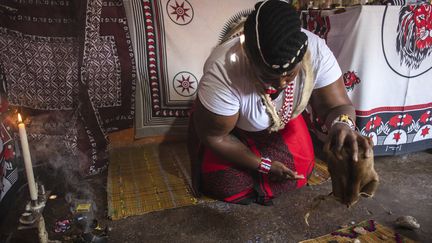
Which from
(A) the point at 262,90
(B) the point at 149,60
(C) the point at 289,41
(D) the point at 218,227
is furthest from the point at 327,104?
(B) the point at 149,60

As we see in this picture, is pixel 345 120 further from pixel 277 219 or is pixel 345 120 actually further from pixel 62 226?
pixel 62 226

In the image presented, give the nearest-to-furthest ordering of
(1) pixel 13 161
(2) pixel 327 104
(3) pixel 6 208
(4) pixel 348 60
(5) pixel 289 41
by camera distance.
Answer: (5) pixel 289 41, (2) pixel 327 104, (3) pixel 6 208, (1) pixel 13 161, (4) pixel 348 60

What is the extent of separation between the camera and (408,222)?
1.21 meters

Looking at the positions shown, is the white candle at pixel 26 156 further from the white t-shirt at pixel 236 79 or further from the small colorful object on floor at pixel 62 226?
the white t-shirt at pixel 236 79

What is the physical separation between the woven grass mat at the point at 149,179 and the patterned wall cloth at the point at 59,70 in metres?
0.17

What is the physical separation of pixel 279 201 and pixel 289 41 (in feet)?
2.67

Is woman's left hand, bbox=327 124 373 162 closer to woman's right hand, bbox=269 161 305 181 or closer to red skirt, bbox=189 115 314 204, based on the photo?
woman's right hand, bbox=269 161 305 181

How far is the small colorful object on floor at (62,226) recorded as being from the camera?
1249mm

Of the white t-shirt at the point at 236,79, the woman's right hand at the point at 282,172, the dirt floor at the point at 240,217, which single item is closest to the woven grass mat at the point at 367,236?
the dirt floor at the point at 240,217

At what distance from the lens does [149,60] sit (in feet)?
6.53

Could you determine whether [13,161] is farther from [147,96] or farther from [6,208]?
[147,96]

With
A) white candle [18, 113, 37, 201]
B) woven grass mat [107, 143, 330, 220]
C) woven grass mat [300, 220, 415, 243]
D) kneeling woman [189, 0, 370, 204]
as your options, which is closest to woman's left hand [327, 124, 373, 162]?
kneeling woman [189, 0, 370, 204]

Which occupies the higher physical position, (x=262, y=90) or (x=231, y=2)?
(x=231, y=2)

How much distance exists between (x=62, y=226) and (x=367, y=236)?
3.87 feet
